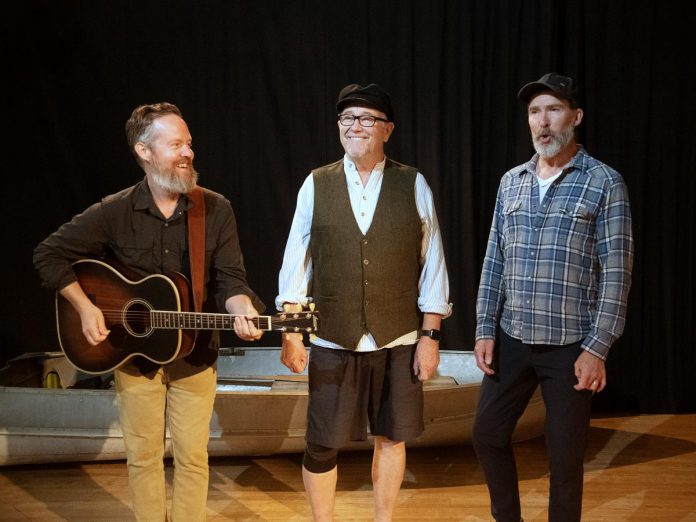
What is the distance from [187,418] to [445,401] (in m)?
1.66

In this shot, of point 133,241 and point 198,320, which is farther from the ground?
point 133,241

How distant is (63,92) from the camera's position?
511 cm

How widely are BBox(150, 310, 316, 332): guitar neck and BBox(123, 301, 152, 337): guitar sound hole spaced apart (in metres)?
0.05

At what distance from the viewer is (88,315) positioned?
263cm

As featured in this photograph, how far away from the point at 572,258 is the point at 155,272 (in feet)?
4.75

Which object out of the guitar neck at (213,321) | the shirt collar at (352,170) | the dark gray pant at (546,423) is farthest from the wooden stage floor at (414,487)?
the shirt collar at (352,170)

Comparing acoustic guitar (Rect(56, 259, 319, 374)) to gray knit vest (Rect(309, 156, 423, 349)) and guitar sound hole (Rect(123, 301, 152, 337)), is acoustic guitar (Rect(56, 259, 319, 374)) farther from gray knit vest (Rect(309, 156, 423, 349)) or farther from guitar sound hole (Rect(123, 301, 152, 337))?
gray knit vest (Rect(309, 156, 423, 349))

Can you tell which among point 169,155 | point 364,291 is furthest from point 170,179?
point 364,291

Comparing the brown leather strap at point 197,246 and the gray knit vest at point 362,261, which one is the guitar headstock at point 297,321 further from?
the brown leather strap at point 197,246

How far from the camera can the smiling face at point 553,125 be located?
2.62 meters

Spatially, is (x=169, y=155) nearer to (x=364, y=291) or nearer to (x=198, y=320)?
(x=198, y=320)

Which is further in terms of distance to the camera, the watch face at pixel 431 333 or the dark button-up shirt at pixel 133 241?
the watch face at pixel 431 333

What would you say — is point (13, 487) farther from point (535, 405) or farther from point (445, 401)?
point (535, 405)

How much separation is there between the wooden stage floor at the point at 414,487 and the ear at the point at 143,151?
1689mm
